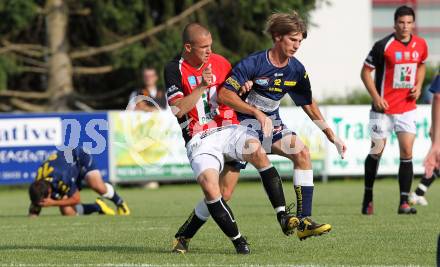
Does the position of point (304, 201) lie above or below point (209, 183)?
below

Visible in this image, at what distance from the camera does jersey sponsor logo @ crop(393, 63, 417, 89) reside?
41.7 ft

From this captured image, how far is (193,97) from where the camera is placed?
8094 mm

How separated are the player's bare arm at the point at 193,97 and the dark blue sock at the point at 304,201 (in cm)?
132

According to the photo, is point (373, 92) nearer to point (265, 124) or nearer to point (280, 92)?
point (280, 92)

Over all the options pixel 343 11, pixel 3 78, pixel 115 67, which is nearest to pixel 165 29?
pixel 115 67

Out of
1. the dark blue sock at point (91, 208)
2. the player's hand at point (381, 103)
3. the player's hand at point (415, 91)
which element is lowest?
the dark blue sock at point (91, 208)

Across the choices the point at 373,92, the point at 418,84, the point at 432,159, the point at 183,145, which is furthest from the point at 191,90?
the point at 183,145

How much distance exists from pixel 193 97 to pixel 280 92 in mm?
1076

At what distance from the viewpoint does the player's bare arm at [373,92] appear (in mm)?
12477

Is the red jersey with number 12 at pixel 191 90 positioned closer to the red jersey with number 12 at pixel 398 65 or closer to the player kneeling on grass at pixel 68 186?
the red jersey with number 12 at pixel 398 65

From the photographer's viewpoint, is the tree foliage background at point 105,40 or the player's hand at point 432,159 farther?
the tree foliage background at point 105,40

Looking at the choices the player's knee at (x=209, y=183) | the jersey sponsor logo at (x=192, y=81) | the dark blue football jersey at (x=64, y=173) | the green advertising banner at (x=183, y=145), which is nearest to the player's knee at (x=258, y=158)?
the player's knee at (x=209, y=183)

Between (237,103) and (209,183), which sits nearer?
(209,183)

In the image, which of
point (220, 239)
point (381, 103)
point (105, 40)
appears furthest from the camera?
point (105, 40)
